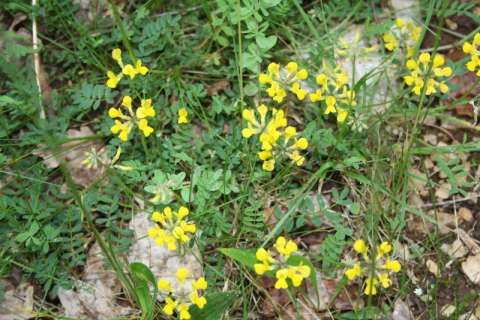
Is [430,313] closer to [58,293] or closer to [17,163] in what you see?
[58,293]

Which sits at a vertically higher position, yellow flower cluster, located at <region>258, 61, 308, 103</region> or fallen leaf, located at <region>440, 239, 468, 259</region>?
yellow flower cluster, located at <region>258, 61, 308, 103</region>

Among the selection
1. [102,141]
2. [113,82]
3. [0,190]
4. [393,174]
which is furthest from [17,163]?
[393,174]

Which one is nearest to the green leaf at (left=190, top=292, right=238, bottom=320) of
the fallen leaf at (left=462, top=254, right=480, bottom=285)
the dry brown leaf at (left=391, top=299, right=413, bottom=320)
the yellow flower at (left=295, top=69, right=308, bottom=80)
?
the dry brown leaf at (left=391, top=299, right=413, bottom=320)

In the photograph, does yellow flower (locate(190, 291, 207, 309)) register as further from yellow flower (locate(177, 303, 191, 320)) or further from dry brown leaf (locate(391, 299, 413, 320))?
dry brown leaf (locate(391, 299, 413, 320))

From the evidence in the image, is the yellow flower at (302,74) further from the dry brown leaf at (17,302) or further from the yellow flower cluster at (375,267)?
the dry brown leaf at (17,302)

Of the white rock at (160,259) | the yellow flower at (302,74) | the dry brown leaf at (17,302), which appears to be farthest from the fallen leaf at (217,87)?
the dry brown leaf at (17,302)

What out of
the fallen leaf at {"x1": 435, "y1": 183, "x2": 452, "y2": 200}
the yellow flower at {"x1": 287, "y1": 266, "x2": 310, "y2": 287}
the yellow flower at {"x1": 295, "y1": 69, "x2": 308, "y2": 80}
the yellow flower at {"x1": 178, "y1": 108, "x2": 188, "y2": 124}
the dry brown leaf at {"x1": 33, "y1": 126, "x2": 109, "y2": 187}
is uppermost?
the yellow flower at {"x1": 295, "y1": 69, "x2": 308, "y2": 80}

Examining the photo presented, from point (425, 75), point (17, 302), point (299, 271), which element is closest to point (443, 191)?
point (425, 75)
